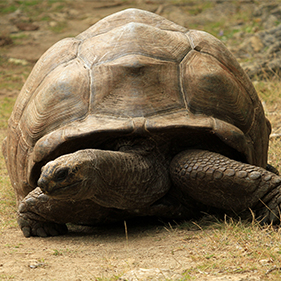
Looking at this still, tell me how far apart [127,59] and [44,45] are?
9779mm

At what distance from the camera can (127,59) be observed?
346 cm

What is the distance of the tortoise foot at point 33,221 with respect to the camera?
3.39 m

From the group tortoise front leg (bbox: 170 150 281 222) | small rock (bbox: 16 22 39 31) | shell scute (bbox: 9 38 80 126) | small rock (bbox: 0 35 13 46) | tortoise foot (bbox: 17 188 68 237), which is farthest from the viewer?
small rock (bbox: 16 22 39 31)

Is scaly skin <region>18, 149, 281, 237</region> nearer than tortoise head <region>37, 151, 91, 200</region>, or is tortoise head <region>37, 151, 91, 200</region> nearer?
tortoise head <region>37, 151, 91, 200</region>

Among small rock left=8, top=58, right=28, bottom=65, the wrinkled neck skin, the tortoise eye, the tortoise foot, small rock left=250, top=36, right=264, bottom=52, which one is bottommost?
small rock left=8, top=58, right=28, bottom=65

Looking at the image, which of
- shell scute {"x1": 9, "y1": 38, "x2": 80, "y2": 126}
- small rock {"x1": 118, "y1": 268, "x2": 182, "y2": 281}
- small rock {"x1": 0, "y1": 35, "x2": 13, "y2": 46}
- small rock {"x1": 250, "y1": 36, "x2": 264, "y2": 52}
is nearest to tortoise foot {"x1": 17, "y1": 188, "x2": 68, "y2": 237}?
shell scute {"x1": 9, "y1": 38, "x2": 80, "y2": 126}

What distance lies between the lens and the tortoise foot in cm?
339

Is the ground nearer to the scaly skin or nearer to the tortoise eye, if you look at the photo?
the scaly skin

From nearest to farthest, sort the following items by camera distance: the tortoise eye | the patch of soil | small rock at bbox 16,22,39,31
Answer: the patch of soil < the tortoise eye < small rock at bbox 16,22,39,31

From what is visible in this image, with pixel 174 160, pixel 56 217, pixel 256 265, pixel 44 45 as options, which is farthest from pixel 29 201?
pixel 44 45

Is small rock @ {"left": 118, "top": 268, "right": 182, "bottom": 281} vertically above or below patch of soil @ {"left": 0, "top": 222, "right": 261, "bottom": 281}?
above

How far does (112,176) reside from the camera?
304 cm

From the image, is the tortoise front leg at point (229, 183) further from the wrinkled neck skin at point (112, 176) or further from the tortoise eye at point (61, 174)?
the tortoise eye at point (61, 174)

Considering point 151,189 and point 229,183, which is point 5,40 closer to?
point 151,189
